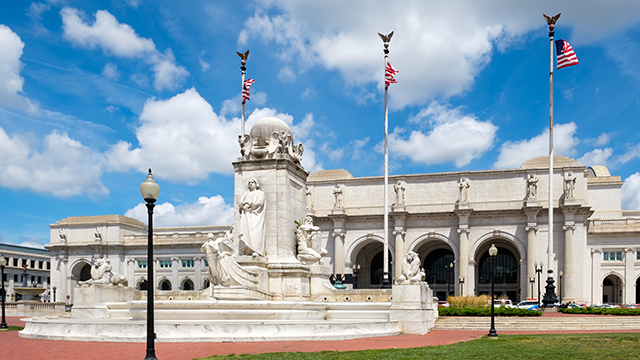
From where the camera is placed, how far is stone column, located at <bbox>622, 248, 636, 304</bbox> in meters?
72.7

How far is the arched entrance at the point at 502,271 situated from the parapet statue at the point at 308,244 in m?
54.5

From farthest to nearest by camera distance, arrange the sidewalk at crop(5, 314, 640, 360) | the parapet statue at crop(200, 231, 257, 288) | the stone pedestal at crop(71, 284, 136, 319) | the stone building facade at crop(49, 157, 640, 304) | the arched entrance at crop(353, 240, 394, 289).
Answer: the arched entrance at crop(353, 240, 394, 289), the stone building facade at crop(49, 157, 640, 304), the stone pedestal at crop(71, 284, 136, 319), the parapet statue at crop(200, 231, 257, 288), the sidewalk at crop(5, 314, 640, 360)

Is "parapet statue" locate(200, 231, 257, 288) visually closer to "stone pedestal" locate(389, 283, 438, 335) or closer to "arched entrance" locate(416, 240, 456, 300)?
"stone pedestal" locate(389, 283, 438, 335)

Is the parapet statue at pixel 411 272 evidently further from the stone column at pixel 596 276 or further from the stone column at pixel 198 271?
the stone column at pixel 198 271

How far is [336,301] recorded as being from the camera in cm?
2422

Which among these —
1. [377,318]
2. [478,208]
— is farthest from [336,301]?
[478,208]

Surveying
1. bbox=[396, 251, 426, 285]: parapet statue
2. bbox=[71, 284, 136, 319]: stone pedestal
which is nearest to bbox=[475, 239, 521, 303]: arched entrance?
bbox=[396, 251, 426, 285]: parapet statue

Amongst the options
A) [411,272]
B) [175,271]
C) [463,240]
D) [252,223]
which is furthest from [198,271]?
[411,272]

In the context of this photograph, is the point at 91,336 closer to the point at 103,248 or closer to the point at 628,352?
the point at 628,352

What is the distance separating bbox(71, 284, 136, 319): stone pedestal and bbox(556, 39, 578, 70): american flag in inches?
1318

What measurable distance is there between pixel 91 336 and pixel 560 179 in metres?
64.4

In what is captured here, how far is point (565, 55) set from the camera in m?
45.1

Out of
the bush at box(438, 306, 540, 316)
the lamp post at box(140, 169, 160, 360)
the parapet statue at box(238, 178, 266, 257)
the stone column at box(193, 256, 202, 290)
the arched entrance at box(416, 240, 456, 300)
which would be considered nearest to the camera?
the lamp post at box(140, 169, 160, 360)

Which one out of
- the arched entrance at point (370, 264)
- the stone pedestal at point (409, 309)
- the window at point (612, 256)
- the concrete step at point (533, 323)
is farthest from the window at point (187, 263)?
the stone pedestal at point (409, 309)
